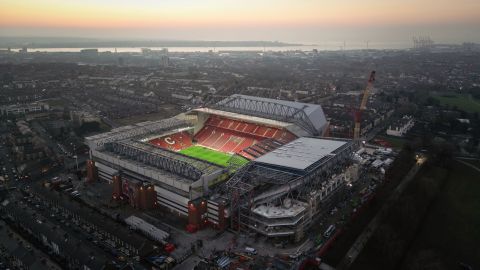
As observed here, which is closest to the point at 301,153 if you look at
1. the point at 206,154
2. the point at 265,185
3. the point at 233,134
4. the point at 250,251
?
the point at 265,185

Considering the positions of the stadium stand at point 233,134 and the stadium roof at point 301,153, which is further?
the stadium stand at point 233,134

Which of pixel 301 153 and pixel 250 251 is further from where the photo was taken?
pixel 301 153

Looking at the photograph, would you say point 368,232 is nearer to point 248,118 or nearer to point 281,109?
point 248,118

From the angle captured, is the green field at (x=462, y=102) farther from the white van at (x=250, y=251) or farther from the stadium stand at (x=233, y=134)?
the white van at (x=250, y=251)

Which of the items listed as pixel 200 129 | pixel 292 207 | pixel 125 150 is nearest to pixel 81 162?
pixel 125 150

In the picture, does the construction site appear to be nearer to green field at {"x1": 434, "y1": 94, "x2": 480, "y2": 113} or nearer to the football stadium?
the football stadium

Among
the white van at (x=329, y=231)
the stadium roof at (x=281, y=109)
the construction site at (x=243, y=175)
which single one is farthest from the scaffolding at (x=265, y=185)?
the stadium roof at (x=281, y=109)
